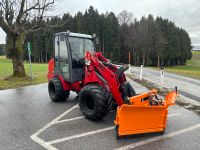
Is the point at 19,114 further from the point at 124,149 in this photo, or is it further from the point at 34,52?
the point at 34,52

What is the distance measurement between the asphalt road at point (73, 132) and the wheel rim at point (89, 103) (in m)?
0.34

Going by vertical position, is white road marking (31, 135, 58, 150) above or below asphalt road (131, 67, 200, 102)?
below

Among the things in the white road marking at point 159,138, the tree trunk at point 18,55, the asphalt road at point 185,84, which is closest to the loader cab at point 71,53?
the white road marking at point 159,138

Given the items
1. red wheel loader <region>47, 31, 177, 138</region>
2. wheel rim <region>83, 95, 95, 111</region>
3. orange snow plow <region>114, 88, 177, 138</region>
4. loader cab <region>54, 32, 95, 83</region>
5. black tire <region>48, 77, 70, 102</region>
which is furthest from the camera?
black tire <region>48, 77, 70, 102</region>

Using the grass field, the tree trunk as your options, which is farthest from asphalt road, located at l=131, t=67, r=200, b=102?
the tree trunk

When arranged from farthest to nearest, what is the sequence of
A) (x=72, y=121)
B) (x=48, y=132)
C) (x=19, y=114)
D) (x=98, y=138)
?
(x=19, y=114) < (x=72, y=121) < (x=48, y=132) < (x=98, y=138)

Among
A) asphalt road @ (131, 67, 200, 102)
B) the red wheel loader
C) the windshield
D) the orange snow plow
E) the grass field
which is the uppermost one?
the windshield

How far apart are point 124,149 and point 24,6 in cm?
1370

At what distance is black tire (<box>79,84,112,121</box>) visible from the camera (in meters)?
5.66

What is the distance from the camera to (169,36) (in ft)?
193

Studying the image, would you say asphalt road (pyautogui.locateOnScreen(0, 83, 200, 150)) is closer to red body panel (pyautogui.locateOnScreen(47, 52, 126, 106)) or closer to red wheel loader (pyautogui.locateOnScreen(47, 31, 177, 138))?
red wheel loader (pyautogui.locateOnScreen(47, 31, 177, 138))

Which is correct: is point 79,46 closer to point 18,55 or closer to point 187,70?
point 18,55

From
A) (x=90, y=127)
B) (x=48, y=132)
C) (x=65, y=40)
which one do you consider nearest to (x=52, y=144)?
(x=48, y=132)

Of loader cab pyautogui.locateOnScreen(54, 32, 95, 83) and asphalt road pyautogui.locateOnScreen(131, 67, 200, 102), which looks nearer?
loader cab pyautogui.locateOnScreen(54, 32, 95, 83)
